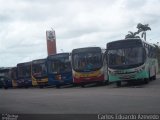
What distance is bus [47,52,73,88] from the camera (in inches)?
1348

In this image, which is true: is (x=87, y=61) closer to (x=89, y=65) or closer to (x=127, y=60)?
(x=89, y=65)

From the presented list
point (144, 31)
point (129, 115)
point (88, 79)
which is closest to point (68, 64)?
point (88, 79)

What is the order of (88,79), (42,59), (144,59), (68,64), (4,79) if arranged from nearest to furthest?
(144,59) < (88,79) < (68,64) < (42,59) < (4,79)

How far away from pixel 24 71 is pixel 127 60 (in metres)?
15.8

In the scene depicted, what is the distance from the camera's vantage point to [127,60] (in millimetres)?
27453

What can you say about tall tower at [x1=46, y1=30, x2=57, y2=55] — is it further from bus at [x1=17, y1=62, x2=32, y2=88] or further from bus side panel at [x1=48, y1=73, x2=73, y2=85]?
bus side panel at [x1=48, y1=73, x2=73, y2=85]

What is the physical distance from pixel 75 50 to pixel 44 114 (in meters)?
18.0

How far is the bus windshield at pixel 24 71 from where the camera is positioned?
40.6 metres

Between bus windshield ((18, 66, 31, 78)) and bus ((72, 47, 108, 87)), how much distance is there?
9.72 meters

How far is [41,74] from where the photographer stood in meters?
38.0

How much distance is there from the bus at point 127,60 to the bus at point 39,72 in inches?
423

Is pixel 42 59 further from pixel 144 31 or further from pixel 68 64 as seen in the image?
pixel 144 31

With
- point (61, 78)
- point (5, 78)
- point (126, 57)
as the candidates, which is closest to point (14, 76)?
point (5, 78)

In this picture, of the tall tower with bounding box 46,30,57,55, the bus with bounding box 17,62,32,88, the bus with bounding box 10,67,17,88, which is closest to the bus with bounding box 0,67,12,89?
the bus with bounding box 10,67,17,88
